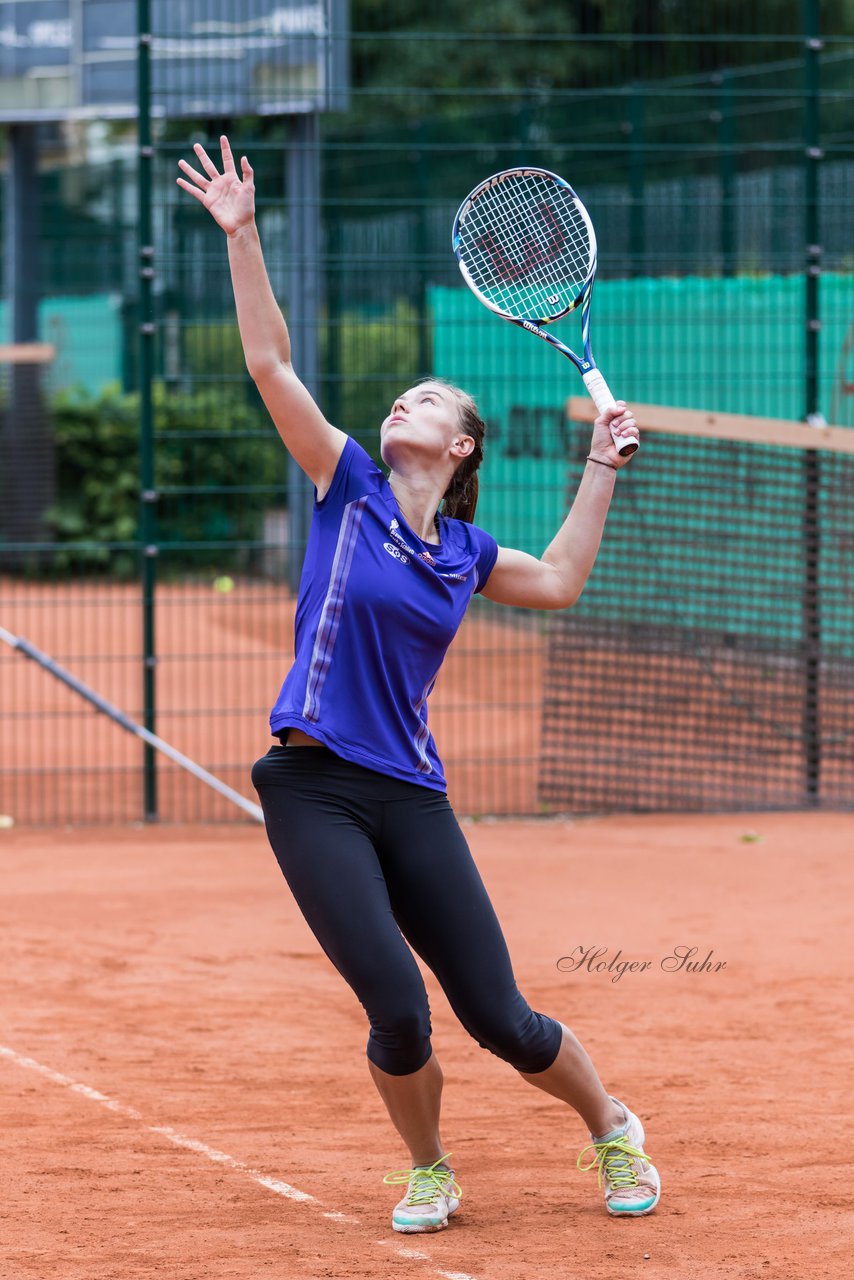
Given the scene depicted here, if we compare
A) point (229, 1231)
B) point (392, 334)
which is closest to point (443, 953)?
point (229, 1231)

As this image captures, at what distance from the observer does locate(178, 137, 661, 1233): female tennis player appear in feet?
13.0

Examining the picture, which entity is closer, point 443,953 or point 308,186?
point 443,953

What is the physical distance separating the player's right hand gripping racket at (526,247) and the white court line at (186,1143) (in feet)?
7.63

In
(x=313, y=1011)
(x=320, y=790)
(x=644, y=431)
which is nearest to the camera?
(x=320, y=790)

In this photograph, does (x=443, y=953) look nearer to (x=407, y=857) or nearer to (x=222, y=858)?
(x=407, y=857)

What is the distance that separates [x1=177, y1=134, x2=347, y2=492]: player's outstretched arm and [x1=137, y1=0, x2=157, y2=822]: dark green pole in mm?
5116

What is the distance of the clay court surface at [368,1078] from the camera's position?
13.7 feet

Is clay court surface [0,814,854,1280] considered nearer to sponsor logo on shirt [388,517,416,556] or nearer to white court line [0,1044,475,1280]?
white court line [0,1044,475,1280]

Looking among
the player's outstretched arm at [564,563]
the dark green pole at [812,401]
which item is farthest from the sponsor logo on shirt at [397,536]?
the dark green pole at [812,401]

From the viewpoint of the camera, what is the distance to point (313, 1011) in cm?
627

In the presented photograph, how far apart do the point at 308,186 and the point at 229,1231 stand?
6.91m

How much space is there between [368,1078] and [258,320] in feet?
8.50

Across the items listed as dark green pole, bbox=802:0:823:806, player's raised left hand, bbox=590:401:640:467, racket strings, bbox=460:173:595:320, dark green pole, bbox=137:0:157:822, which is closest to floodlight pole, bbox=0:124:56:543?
dark green pole, bbox=137:0:157:822

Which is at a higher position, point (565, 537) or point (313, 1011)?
point (565, 537)
